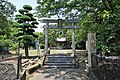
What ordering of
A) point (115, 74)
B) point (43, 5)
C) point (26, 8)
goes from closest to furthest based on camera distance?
point (115, 74) → point (43, 5) → point (26, 8)

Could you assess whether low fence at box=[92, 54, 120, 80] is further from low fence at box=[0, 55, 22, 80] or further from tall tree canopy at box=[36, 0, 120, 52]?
low fence at box=[0, 55, 22, 80]

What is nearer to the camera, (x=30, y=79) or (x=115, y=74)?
(x=115, y=74)

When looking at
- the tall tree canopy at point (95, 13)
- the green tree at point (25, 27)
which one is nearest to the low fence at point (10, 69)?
the tall tree canopy at point (95, 13)

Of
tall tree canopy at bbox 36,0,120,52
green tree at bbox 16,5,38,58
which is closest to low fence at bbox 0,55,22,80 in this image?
tall tree canopy at bbox 36,0,120,52

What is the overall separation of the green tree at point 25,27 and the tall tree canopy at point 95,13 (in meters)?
11.7

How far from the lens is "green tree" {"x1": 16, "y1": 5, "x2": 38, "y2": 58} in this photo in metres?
22.8

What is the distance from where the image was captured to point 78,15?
10852 millimetres

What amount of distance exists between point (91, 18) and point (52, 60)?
6776 mm

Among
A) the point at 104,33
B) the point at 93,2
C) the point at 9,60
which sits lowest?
the point at 9,60

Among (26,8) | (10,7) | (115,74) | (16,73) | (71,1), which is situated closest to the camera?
(115,74)

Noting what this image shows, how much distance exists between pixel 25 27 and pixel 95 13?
1557 cm

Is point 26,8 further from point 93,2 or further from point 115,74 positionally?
point 115,74

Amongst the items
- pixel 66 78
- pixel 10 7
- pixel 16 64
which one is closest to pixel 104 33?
pixel 16 64

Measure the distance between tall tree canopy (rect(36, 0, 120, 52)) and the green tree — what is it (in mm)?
11719
